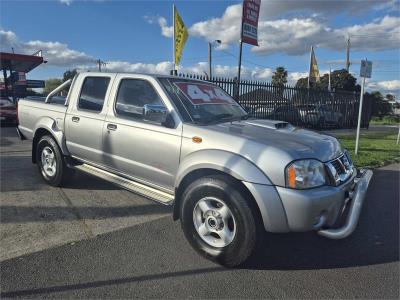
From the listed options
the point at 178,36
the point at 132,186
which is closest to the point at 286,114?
the point at 178,36

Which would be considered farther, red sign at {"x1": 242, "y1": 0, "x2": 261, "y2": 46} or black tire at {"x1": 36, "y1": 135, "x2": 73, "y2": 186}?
red sign at {"x1": 242, "y1": 0, "x2": 261, "y2": 46}

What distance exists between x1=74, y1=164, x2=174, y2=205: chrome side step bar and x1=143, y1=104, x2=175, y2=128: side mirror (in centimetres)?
80

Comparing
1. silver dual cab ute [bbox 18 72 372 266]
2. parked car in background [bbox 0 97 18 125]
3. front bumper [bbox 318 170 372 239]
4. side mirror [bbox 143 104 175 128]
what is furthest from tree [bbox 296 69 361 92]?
side mirror [bbox 143 104 175 128]

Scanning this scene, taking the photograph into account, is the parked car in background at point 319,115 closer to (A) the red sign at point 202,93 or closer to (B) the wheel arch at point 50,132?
(A) the red sign at point 202,93

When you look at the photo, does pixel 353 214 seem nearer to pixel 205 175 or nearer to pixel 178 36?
pixel 205 175

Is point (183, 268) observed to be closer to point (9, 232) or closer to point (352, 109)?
point (9, 232)

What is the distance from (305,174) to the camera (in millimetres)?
3139

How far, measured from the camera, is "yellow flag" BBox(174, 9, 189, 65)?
43.0 ft

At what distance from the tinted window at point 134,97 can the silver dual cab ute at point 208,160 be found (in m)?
0.01

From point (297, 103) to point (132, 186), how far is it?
13.9 meters

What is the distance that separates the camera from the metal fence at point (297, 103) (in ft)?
44.9

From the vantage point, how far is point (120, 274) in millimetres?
3176

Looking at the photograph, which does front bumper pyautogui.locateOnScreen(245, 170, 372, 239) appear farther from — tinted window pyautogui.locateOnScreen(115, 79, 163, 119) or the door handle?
the door handle

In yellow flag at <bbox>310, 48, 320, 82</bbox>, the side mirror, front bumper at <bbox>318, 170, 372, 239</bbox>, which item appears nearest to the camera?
front bumper at <bbox>318, 170, 372, 239</bbox>
